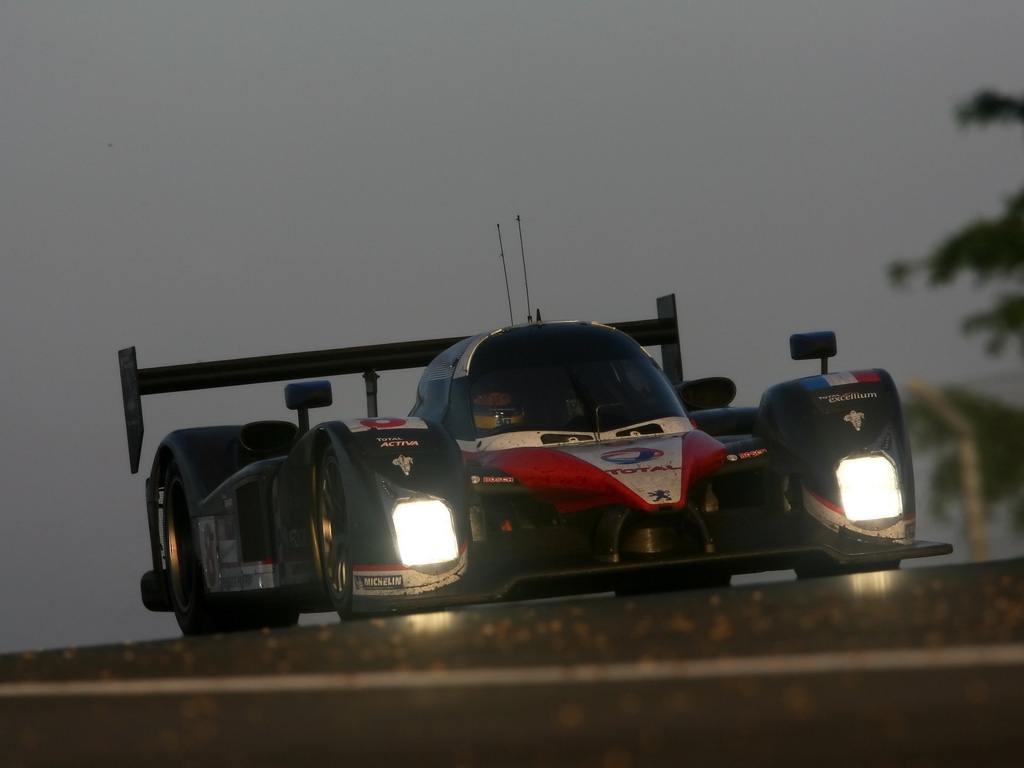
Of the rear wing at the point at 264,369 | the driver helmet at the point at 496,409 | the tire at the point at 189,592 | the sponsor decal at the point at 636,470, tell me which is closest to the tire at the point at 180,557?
the tire at the point at 189,592

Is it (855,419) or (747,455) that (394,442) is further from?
(855,419)

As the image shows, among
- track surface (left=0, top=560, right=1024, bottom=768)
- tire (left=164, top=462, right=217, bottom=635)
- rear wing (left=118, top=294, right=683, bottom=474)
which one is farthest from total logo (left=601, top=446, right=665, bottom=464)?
tire (left=164, top=462, right=217, bottom=635)

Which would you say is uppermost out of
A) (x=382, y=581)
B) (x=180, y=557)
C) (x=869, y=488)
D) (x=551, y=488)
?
(x=551, y=488)

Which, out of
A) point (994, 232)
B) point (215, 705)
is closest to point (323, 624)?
point (215, 705)

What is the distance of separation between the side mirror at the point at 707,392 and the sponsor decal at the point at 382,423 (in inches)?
85.2

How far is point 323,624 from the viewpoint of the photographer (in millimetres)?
7148

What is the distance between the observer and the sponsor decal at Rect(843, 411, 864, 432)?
9.22 m

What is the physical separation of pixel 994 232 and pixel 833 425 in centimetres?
2146

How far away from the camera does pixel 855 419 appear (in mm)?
9242

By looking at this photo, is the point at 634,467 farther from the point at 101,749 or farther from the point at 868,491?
the point at 101,749

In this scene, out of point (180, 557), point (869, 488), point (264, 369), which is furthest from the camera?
point (264, 369)

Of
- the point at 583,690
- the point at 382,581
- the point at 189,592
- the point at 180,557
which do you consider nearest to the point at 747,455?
the point at 382,581

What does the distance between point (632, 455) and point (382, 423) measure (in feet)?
3.79

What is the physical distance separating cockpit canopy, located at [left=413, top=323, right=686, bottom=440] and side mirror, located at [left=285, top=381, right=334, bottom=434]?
598 mm
